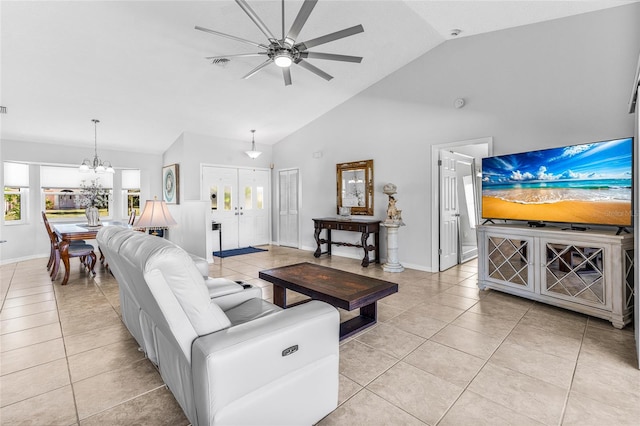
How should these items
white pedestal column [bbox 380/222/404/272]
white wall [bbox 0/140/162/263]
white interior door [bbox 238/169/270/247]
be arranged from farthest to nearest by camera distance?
white interior door [bbox 238/169/270/247] < white wall [bbox 0/140/162/263] < white pedestal column [bbox 380/222/404/272]

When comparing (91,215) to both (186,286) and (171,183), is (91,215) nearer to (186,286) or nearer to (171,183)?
(171,183)

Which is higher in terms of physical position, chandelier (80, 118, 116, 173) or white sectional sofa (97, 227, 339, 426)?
chandelier (80, 118, 116, 173)

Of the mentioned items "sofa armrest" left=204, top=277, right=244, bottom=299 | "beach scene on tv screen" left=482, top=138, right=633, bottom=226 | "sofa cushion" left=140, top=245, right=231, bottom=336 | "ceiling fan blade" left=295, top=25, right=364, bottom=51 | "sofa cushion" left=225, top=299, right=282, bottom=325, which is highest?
"ceiling fan blade" left=295, top=25, right=364, bottom=51

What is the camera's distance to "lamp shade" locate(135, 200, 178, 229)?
A: 9.76 ft

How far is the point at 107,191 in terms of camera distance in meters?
7.03

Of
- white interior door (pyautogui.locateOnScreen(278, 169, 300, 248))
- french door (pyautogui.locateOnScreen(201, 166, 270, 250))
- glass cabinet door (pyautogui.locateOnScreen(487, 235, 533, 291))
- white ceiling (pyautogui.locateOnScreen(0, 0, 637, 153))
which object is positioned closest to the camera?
white ceiling (pyautogui.locateOnScreen(0, 0, 637, 153))

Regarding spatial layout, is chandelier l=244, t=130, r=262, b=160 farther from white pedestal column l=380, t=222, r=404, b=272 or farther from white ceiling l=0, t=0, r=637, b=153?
white pedestal column l=380, t=222, r=404, b=272

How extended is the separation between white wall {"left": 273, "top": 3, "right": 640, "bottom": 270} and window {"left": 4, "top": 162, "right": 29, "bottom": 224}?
5926 millimetres

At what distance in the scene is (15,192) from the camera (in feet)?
19.5

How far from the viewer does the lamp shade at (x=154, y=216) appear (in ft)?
9.76

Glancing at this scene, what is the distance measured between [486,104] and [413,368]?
3.70m

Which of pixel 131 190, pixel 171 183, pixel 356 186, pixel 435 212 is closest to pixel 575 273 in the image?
pixel 435 212

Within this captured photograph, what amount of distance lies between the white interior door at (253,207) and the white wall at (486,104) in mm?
2014

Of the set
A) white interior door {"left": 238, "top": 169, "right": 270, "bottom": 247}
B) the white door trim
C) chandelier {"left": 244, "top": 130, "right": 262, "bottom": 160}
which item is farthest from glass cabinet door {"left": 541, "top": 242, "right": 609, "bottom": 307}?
white interior door {"left": 238, "top": 169, "right": 270, "bottom": 247}
